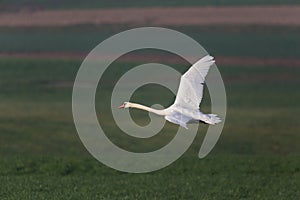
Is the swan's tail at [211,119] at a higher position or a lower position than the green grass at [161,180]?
higher

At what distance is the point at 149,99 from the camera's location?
37.6 meters

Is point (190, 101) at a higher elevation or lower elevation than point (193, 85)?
lower

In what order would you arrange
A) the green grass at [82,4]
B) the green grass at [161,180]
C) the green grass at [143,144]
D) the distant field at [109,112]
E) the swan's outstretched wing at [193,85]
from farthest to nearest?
1. the green grass at [82,4]
2. the distant field at [109,112]
3. the green grass at [143,144]
4. the green grass at [161,180]
5. the swan's outstretched wing at [193,85]

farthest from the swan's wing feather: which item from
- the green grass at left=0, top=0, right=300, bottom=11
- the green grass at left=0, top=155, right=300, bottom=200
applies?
the green grass at left=0, top=0, right=300, bottom=11

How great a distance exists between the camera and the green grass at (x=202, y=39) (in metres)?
47.7

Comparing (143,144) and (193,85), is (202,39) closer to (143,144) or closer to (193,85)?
(143,144)

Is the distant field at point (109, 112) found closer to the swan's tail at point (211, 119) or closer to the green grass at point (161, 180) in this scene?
the green grass at point (161, 180)

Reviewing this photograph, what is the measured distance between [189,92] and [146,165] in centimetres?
997

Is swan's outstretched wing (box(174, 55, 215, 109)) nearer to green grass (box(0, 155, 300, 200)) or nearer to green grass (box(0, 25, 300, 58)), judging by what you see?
green grass (box(0, 155, 300, 200))

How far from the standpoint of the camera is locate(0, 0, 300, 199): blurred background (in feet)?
62.5

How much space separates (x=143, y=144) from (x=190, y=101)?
17161 mm

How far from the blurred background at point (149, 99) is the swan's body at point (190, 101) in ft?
17.5

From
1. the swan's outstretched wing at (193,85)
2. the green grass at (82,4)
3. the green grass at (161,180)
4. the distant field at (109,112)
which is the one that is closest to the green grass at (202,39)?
the green grass at (82,4)

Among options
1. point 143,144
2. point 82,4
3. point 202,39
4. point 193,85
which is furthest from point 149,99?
point 193,85
